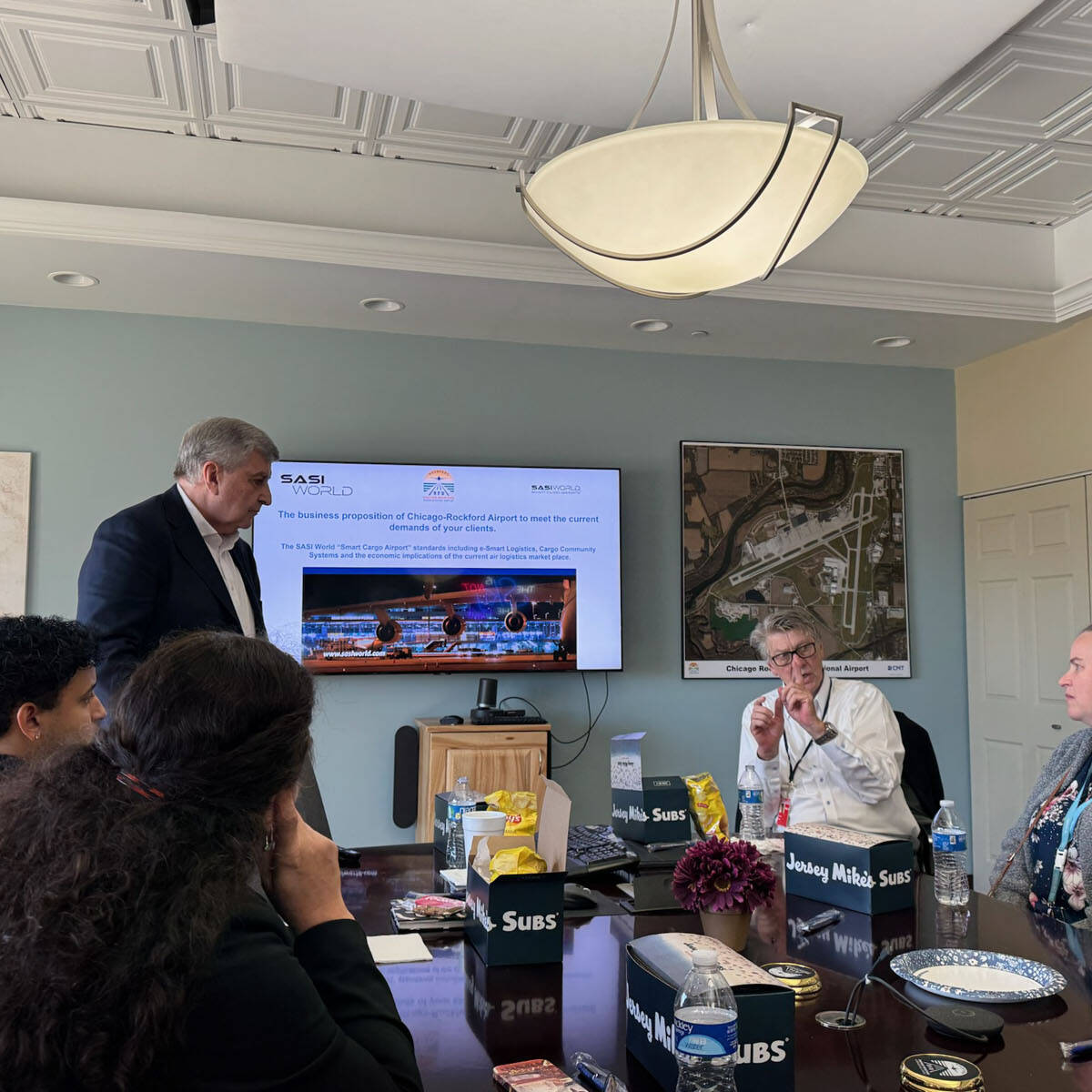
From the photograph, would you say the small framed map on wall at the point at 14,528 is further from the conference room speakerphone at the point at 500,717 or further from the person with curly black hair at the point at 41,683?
the person with curly black hair at the point at 41,683

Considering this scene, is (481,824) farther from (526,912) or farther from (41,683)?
(41,683)

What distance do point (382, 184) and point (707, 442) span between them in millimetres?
2045

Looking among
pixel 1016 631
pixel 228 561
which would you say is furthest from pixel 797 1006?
pixel 1016 631

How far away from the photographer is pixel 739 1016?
44.7 inches

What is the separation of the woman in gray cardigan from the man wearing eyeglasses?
352mm

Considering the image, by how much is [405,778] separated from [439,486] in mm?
1311

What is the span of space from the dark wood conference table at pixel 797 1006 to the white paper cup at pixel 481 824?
0.20 m

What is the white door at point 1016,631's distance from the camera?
4.81m

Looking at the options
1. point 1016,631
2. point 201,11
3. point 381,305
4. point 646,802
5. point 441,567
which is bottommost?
point 646,802

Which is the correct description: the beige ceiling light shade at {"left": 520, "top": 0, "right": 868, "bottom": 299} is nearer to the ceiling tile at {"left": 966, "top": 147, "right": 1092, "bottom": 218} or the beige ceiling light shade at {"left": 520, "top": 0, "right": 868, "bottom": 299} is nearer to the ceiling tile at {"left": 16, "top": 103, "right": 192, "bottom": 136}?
the ceiling tile at {"left": 16, "top": 103, "right": 192, "bottom": 136}

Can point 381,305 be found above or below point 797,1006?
above

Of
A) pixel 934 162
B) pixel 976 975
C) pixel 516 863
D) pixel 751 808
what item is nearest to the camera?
pixel 976 975

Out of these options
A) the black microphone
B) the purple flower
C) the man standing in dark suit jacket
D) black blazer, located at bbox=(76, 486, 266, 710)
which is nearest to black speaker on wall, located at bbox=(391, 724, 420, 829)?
the man standing in dark suit jacket

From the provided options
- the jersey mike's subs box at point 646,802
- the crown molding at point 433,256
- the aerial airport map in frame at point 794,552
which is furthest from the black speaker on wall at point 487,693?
the jersey mike's subs box at point 646,802
